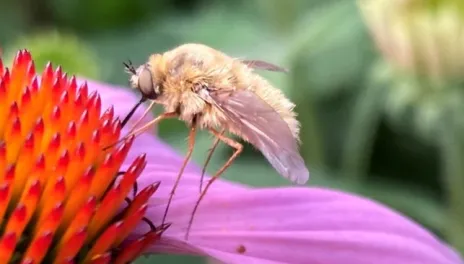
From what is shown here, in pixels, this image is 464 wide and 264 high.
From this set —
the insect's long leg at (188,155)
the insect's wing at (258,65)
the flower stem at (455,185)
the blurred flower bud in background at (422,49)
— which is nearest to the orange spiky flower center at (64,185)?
the insect's long leg at (188,155)

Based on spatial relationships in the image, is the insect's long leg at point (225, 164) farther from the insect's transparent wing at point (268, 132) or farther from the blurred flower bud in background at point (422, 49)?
the blurred flower bud in background at point (422, 49)

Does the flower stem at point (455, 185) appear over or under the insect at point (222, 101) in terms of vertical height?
over

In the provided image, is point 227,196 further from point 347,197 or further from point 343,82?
point 343,82

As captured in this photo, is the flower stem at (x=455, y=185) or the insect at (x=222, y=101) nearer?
the insect at (x=222, y=101)

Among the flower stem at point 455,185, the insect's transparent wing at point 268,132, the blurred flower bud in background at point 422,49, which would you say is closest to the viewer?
the insect's transparent wing at point 268,132

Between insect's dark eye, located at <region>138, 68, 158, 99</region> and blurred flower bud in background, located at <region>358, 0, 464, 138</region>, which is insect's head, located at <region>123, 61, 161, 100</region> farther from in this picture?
blurred flower bud in background, located at <region>358, 0, 464, 138</region>

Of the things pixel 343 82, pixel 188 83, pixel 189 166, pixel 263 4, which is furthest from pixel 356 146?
pixel 188 83
